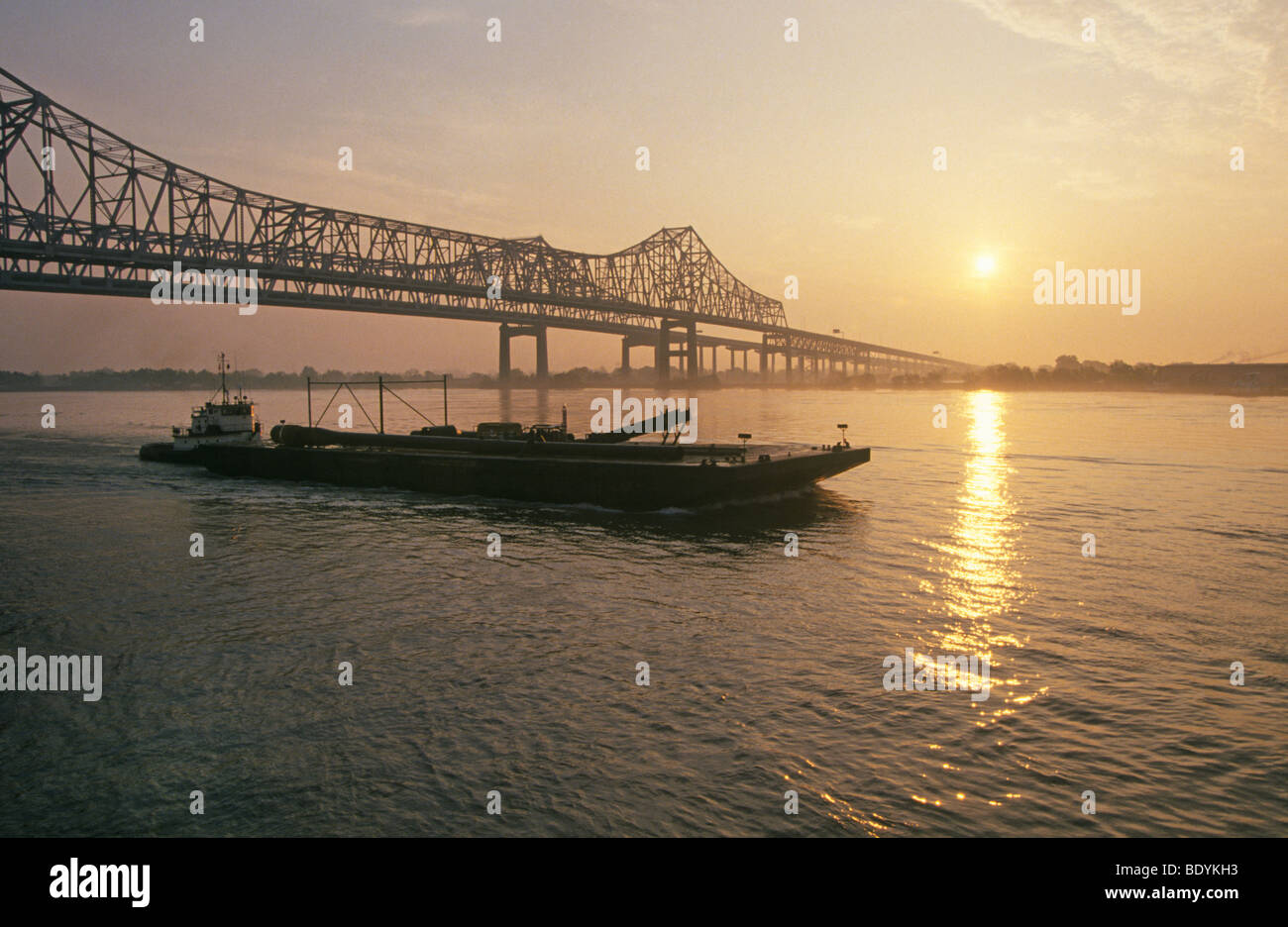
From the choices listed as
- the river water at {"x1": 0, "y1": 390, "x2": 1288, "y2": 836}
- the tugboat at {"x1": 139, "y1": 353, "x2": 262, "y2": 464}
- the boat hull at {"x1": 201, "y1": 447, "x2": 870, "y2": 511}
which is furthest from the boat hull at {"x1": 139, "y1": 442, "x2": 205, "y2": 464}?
the river water at {"x1": 0, "y1": 390, "x2": 1288, "y2": 836}

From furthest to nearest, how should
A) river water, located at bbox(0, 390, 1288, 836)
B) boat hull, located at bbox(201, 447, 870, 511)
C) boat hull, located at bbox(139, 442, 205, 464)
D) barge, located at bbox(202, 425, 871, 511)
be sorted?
boat hull, located at bbox(139, 442, 205, 464), barge, located at bbox(202, 425, 871, 511), boat hull, located at bbox(201, 447, 870, 511), river water, located at bbox(0, 390, 1288, 836)

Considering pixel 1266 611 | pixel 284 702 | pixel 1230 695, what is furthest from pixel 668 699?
pixel 1266 611

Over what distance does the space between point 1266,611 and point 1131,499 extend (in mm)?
19544

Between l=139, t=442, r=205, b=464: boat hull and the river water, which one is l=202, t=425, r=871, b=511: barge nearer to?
the river water

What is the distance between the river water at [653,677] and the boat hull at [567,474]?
3989 mm

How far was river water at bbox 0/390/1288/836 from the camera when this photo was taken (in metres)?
9.71

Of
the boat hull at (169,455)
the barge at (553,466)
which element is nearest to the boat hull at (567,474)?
the barge at (553,466)

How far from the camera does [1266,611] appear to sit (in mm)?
17922

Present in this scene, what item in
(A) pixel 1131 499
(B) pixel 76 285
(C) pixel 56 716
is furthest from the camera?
(B) pixel 76 285

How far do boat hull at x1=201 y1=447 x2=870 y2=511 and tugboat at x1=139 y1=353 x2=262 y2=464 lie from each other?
12.0m

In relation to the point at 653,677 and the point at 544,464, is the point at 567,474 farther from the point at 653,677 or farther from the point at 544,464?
the point at 653,677

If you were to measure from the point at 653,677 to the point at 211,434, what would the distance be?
59487 mm
